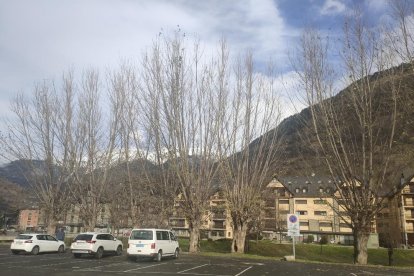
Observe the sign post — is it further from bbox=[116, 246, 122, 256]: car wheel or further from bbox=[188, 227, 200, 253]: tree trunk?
bbox=[116, 246, 122, 256]: car wheel

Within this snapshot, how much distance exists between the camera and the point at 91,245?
2445 cm

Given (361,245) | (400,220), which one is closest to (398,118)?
(361,245)

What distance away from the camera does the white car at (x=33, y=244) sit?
26.0 meters

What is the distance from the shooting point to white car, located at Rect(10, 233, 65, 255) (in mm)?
26031

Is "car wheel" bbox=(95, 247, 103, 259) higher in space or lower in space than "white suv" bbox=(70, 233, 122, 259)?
lower

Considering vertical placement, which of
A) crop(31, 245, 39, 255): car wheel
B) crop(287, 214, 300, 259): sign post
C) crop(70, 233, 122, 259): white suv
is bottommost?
crop(31, 245, 39, 255): car wheel

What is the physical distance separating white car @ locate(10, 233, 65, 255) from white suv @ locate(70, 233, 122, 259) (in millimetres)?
3343

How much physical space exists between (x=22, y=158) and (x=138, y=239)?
21.9 m

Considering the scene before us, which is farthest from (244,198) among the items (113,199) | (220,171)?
(113,199)

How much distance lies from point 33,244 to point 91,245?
5022 mm

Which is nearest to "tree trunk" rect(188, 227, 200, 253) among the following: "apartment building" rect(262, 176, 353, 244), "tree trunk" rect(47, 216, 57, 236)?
"tree trunk" rect(47, 216, 57, 236)

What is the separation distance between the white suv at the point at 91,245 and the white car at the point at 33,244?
3343mm

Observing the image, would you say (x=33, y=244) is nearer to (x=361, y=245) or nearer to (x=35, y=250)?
(x=35, y=250)

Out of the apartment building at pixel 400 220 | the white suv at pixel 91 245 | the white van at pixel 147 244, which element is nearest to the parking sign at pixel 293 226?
the white van at pixel 147 244
